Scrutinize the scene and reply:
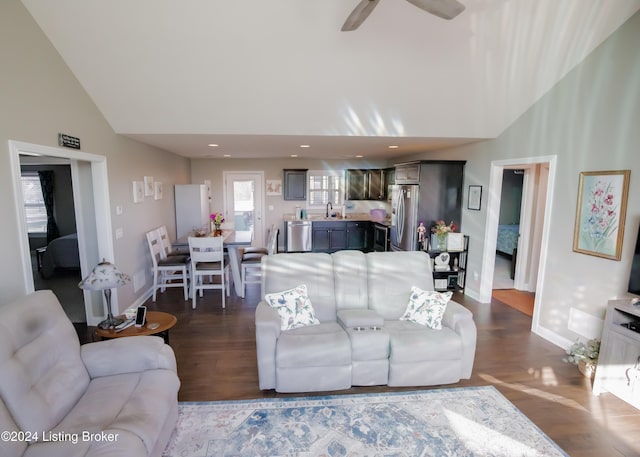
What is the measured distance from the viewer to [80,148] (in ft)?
10.7

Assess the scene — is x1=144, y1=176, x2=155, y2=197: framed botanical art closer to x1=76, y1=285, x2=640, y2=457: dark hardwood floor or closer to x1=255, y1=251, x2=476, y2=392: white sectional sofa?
x1=76, y1=285, x2=640, y2=457: dark hardwood floor

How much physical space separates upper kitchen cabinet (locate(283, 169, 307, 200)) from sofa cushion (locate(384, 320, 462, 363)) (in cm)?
584

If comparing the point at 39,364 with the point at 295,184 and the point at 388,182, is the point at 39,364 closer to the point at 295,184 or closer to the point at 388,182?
the point at 295,184

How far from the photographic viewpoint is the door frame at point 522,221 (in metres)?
3.75

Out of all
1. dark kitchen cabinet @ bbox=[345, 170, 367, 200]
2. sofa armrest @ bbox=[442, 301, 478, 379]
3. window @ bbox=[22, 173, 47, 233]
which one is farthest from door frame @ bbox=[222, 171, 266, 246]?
sofa armrest @ bbox=[442, 301, 478, 379]

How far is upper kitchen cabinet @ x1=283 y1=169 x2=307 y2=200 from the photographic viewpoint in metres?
8.17

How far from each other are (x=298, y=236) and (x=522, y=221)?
4.63 m

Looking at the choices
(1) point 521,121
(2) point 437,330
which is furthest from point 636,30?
(2) point 437,330

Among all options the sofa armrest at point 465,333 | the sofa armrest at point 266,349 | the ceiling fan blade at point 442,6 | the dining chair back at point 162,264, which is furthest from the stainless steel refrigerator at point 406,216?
the dining chair back at point 162,264

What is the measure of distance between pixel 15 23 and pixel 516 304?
6.40 metres

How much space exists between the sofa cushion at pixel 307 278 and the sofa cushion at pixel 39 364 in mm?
1542

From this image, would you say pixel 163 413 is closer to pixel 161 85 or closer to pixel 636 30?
pixel 161 85

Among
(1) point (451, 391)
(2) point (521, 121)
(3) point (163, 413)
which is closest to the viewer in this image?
(3) point (163, 413)

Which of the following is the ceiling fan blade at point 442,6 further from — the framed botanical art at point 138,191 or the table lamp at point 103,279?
the framed botanical art at point 138,191
